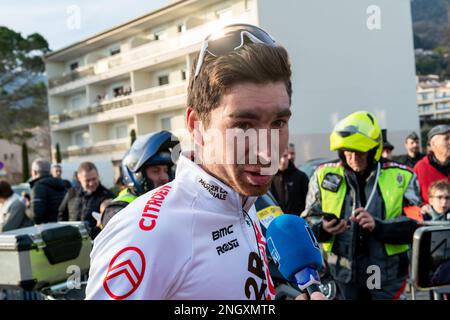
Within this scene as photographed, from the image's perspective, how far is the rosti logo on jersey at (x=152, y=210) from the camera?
124cm

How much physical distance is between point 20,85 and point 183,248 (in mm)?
34539

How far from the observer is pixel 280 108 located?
1.36 meters

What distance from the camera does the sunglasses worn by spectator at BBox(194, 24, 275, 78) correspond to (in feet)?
4.63

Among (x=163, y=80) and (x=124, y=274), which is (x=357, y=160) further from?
(x=163, y=80)

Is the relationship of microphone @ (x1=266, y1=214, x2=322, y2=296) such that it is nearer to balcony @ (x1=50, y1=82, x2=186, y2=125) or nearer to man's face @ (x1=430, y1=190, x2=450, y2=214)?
man's face @ (x1=430, y1=190, x2=450, y2=214)

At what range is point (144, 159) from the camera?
338cm

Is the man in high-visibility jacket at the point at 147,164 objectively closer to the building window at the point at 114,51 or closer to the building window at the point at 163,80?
the building window at the point at 163,80

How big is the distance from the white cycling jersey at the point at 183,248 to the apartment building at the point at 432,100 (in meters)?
23.9

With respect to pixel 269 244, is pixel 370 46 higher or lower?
higher

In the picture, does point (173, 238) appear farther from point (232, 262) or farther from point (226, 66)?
point (226, 66)

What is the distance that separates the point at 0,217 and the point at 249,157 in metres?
5.46

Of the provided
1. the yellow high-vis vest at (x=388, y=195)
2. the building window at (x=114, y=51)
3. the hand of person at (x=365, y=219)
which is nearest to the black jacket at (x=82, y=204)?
the yellow high-vis vest at (x=388, y=195)
